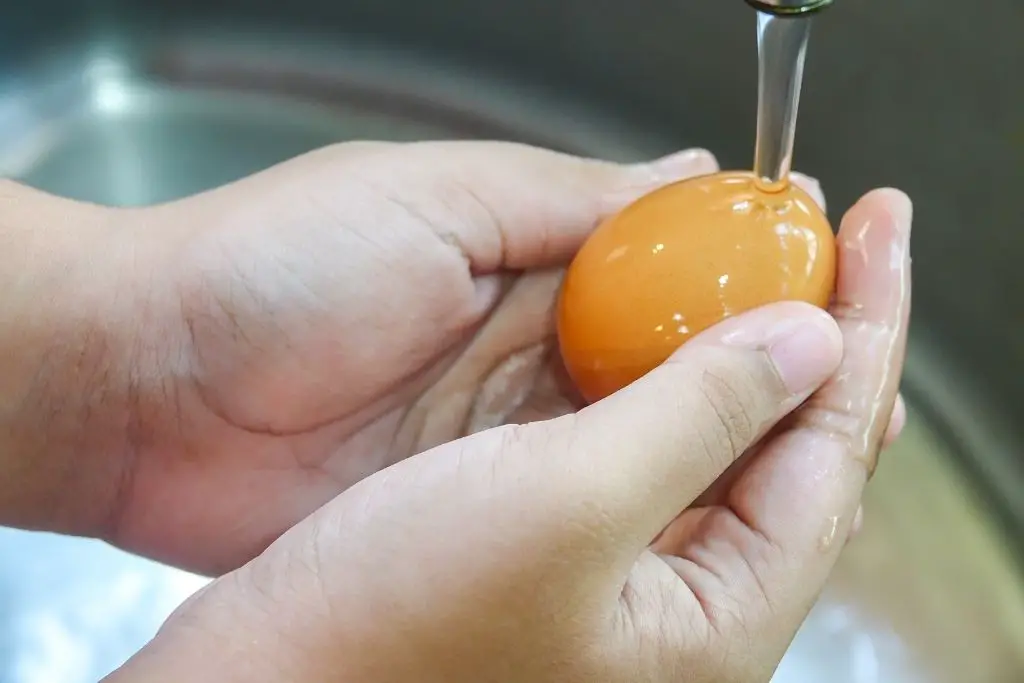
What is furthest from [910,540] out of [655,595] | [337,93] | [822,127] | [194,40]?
[194,40]

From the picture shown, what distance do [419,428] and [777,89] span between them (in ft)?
1.20

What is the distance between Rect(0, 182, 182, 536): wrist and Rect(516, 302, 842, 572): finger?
34 centimetres

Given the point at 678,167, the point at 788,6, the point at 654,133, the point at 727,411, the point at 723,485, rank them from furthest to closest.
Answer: the point at 654,133
the point at 678,167
the point at 723,485
the point at 727,411
the point at 788,6

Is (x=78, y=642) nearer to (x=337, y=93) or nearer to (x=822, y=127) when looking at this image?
(x=337, y=93)

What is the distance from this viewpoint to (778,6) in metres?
0.41

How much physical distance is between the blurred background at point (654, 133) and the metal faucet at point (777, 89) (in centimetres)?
41

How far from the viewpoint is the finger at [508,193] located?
2.36ft

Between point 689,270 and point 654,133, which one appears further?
point 654,133

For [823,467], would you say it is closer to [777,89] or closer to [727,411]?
[727,411]

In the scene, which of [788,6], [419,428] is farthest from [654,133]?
[788,6]

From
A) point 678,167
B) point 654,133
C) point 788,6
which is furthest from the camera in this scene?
point 654,133

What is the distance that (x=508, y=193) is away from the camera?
0.73 meters

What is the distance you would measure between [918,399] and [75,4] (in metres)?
1.05

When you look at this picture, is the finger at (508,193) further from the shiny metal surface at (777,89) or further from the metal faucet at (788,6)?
the metal faucet at (788,6)
